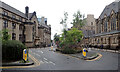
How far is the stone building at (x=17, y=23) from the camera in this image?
34.6 metres

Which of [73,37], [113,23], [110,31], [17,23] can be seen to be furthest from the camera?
[110,31]

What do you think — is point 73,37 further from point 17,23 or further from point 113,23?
point 17,23

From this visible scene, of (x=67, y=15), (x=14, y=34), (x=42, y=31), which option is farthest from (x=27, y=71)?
(x=42, y=31)

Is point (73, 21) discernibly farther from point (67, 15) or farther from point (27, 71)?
point (27, 71)

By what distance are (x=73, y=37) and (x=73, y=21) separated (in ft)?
29.2

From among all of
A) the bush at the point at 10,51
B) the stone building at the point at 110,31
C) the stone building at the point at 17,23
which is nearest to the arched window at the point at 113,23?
the stone building at the point at 110,31

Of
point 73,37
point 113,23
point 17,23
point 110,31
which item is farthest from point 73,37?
point 17,23

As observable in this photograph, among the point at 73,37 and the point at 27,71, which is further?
the point at 73,37

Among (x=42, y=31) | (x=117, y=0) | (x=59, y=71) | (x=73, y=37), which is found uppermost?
(x=117, y=0)

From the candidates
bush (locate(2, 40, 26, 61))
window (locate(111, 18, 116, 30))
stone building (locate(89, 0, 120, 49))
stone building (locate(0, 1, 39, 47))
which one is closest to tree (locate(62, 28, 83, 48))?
stone building (locate(89, 0, 120, 49))

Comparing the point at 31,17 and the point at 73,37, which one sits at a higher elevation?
the point at 31,17

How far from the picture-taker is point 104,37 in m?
40.5

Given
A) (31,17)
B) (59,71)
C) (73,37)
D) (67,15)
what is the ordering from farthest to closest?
(31,17) < (67,15) < (73,37) < (59,71)

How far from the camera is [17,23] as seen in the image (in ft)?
134
